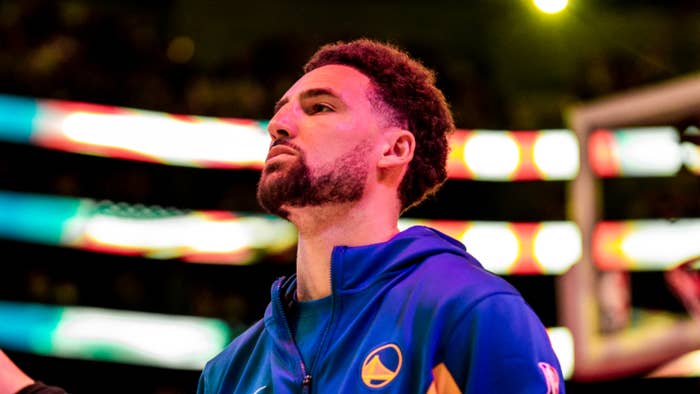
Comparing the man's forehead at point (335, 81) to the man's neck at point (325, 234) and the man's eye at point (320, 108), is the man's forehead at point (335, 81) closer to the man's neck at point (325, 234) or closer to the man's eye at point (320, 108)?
the man's eye at point (320, 108)

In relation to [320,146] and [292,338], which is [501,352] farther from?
[320,146]

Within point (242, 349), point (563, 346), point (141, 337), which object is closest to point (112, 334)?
point (141, 337)

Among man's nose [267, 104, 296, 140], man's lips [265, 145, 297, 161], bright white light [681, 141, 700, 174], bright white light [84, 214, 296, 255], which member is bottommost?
man's lips [265, 145, 297, 161]

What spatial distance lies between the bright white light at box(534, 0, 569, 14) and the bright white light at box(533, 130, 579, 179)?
193 inches

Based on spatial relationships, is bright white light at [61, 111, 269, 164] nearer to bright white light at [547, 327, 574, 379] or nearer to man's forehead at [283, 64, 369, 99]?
bright white light at [547, 327, 574, 379]

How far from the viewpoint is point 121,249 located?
7.17 meters

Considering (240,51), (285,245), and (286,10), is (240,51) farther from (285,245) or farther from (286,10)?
Answer: (285,245)

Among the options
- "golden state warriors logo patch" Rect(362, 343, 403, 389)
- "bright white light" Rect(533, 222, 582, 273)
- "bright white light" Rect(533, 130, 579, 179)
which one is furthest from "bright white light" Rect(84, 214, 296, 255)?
"golden state warriors logo patch" Rect(362, 343, 403, 389)

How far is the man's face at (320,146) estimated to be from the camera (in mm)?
1788

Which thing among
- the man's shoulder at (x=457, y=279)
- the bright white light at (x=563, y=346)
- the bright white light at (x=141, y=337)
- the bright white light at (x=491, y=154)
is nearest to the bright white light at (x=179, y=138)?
the bright white light at (x=141, y=337)

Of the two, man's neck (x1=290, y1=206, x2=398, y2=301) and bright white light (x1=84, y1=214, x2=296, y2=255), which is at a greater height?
bright white light (x1=84, y1=214, x2=296, y2=255)

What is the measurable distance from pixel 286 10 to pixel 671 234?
5.05 m

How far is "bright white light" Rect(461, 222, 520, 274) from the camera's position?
7.44 metres

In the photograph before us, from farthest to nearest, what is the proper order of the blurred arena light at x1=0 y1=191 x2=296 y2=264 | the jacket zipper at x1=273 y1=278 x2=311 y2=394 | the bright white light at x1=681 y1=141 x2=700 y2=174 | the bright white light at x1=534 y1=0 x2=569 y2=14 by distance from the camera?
the blurred arena light at x1=0 y1=191 x2=296 y2=264 < the bright white light at x1=681 y1=141 x2=700 y2=174 < the bright white light at x1=534 y1=0 x2=569 y2=14 < the jacket zipper at x1=273 y1=278 x2=311 y2=394
